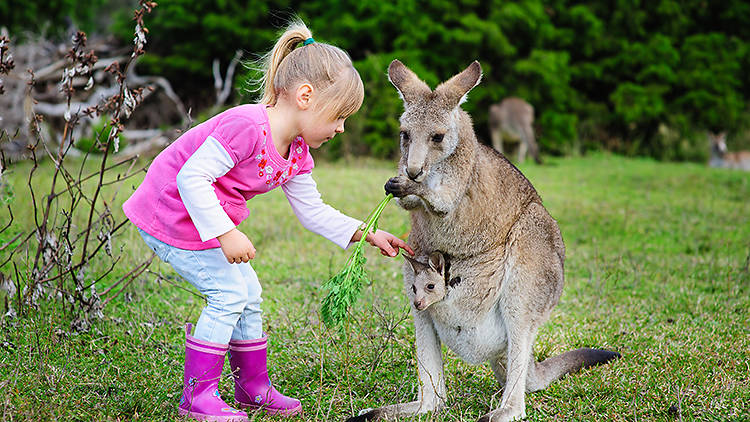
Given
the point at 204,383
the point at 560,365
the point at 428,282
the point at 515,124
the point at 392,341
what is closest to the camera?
the point at 204,383

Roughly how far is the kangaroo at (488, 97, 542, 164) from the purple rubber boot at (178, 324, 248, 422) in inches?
369

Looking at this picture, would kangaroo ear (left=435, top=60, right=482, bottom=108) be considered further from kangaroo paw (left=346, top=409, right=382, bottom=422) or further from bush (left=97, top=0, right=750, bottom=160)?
bush (left=97, top=0, right=750, bottom=160)

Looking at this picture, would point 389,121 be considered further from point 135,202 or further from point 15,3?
point 135,202

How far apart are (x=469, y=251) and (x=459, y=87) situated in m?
0.62

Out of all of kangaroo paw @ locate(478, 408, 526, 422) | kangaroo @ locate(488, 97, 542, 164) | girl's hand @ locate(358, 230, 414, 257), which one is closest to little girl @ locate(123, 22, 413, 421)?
girl's hand @ locate(358, 230, 414, 257)

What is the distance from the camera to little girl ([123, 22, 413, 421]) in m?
2.49

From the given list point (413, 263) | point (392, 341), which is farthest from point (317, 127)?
point (392, 341)

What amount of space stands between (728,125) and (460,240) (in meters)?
12.1

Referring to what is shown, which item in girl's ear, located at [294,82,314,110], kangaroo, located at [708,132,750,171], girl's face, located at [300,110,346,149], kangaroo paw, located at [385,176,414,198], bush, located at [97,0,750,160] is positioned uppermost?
girl's ear, located at [294,82,314,110]

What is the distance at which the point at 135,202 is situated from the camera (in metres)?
2.61

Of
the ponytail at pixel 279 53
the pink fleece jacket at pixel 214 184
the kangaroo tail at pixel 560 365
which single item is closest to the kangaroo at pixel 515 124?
the kangaroo tail at pixel 560 365

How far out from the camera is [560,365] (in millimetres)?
3045

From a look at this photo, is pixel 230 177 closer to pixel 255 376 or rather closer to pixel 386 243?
pixel 386 243

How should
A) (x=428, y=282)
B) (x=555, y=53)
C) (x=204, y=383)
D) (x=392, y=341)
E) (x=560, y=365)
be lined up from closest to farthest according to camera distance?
(x=204, y=383)
(x=428, y=282)
(x=560, y=365)
(x=392, y=341)
(x=555, y=53)
